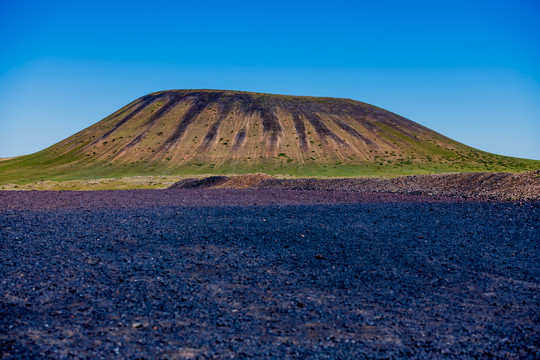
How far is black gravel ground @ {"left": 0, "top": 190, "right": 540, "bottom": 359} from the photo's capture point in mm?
6516

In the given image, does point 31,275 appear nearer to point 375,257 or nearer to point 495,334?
point 375,257

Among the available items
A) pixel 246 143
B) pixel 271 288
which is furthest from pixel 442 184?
pixel 246 143

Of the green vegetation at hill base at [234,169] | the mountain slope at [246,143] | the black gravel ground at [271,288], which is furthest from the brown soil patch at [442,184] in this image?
the mountain slope at [246,143]

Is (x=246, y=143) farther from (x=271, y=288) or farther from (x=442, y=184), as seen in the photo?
(x=271, y=288)

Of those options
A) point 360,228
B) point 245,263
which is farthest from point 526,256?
point 245,263

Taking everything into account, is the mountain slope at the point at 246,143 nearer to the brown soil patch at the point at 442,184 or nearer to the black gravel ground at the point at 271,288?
the brown soil patch at the point at 442,184

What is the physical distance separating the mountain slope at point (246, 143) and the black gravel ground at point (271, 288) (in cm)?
6096

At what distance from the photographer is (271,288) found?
9.08m

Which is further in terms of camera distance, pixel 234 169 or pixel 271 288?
pixel 234 169

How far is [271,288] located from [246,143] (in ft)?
276

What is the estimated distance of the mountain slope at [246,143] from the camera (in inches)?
3184

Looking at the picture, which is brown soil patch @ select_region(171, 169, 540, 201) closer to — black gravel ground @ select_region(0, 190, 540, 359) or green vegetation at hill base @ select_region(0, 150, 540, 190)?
black gravel ground @ select_region(0, 190, 540, 359)

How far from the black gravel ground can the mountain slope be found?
6096 cm

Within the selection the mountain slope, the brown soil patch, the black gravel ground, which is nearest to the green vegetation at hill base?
the mountain slope
